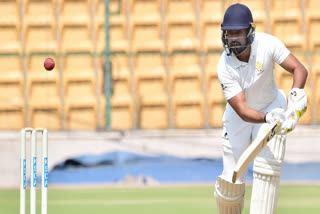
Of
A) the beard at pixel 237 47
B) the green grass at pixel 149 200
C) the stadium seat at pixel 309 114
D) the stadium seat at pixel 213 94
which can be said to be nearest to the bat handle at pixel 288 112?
the beard at pixel 237 47

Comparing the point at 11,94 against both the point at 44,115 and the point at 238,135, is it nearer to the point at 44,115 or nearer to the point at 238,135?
the point at 44,115

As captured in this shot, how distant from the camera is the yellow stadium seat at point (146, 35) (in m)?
7.75

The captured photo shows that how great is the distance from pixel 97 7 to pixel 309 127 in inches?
87.9

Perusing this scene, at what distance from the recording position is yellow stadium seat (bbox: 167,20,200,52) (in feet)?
25.4

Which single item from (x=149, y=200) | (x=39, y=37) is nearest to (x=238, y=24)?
(x=149, y=200)

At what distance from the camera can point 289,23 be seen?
781cm

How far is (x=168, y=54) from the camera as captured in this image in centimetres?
772

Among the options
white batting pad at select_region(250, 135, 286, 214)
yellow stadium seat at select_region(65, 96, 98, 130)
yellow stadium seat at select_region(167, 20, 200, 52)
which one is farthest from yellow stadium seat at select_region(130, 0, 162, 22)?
white batting pad at select_region(250, 135, 286, 214)

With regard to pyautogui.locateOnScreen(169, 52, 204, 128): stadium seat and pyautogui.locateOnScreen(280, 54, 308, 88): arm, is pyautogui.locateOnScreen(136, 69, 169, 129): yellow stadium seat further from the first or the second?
pyautogui.locateOnScreen(280, 54, 308, 88): arm

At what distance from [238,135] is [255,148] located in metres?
0.47

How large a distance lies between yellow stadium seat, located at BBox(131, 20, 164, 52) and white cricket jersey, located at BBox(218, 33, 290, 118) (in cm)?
380

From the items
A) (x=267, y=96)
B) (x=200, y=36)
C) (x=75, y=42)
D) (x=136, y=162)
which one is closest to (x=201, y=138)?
(x=136, y=162)

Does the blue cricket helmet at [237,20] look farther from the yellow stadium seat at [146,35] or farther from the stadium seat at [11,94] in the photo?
the stadium seat at [11,94]

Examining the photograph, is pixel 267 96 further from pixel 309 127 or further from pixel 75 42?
pixel 75 42
